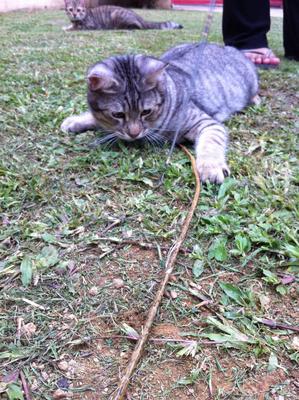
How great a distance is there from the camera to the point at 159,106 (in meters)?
2.06

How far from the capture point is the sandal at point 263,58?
3373 millimetres

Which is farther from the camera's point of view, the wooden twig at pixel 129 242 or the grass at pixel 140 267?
the wooden twig at pixel 129 242

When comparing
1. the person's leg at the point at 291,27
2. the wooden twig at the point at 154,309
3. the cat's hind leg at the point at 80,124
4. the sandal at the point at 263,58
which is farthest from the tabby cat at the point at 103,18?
the wooden twig at the point at 154,309

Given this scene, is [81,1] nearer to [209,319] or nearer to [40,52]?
[40,52]

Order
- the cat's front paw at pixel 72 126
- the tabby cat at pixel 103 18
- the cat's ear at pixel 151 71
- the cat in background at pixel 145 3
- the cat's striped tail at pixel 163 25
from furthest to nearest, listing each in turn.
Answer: the cat in background at pixel 145 3
the tabby cat at pixel 103 18
the cat's striped tail at pixel 163 25
the cat's front paw at pixel 72 126
the cat's ear at pixel 151 71

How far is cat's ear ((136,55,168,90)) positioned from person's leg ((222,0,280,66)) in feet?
5.28

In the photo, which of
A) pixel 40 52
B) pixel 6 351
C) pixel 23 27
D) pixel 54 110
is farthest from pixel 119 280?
pixel 23 27

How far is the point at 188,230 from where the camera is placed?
143 centimetres

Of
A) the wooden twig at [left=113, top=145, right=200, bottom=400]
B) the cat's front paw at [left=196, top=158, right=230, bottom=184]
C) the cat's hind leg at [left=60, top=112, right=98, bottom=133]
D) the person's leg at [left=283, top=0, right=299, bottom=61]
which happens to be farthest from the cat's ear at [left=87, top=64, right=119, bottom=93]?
the person's leg at [left=283, top=0, right=299, bottom=61]

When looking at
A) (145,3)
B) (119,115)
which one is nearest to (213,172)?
(119,115)

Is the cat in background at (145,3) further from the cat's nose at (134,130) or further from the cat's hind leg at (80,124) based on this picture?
the cat's nose at (134,130)

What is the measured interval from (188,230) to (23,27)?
5.49m

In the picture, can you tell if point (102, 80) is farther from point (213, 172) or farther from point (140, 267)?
point (140, 267)

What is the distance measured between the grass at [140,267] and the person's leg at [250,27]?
4.56 ft
